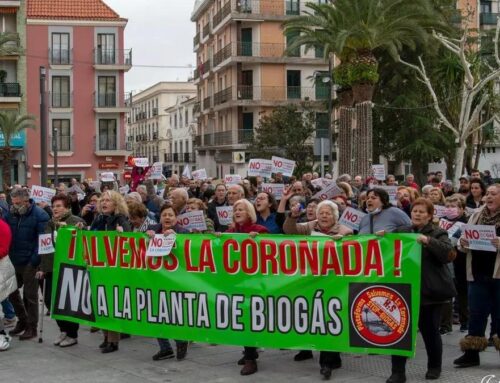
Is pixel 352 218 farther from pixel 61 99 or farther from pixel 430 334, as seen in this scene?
pixel 61 99

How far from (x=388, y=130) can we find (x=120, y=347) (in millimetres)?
34059

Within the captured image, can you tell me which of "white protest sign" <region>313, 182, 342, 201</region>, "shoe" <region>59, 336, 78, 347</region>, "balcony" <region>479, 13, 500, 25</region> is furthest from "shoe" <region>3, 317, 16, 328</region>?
"balcony" <region>479, 13, 500, 25</region>

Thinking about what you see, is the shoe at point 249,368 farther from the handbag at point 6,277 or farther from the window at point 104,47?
the window at point 104,47

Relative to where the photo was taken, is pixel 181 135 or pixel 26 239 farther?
pixel 181 135

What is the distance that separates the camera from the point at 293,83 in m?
55.4

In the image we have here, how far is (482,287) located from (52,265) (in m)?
4.72

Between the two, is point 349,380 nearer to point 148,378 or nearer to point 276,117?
point 148,378

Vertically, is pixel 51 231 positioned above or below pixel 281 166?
below

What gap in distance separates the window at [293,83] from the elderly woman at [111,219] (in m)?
46.5

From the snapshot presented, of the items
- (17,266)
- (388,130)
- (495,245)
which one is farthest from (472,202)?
(388,130)

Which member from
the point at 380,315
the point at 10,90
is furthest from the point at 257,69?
the point at 380,315

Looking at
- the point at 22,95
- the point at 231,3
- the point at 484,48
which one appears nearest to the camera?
the point at 484,48

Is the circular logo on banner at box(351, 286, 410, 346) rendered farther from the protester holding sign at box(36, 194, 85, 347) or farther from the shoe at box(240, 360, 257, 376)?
the protester holding sign at box(36, 194, 85, 347)

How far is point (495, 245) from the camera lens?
7.18m
